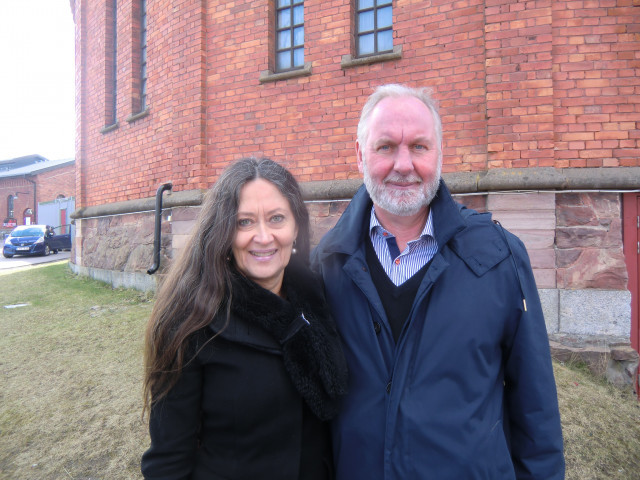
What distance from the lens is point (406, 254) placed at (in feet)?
5.53

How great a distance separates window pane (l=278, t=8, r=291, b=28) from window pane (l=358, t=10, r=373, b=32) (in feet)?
3.85

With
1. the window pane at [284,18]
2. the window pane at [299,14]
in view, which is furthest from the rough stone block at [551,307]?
the window pane at [284,18]

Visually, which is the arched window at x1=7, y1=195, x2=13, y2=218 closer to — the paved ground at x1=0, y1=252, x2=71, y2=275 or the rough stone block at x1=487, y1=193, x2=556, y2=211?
the paved ground at x1=0, y1=252, x2=71, y2=275

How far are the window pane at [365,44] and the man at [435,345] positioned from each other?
4.38 meters

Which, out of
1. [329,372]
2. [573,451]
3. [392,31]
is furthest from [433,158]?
[392,31]

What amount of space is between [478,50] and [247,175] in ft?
14.1

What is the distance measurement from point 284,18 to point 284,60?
0.64 metres

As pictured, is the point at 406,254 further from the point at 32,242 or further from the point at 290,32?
the point at 32,242

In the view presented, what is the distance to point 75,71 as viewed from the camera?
9961mm

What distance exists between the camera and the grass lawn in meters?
2.92

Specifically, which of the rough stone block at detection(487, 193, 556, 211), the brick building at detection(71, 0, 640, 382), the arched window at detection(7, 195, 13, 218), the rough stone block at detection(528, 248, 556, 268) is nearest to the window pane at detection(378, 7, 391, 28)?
the brick building at detection(71, 0, 640, 382)

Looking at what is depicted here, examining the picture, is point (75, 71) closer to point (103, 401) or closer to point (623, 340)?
point (103, 401)

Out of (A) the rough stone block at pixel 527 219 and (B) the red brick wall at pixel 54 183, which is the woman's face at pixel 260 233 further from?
(B) the red brick wall at pixel 54 183

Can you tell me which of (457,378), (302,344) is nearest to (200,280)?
(302,344)
